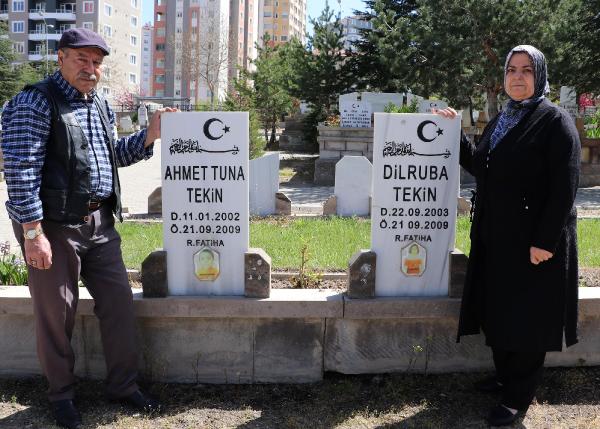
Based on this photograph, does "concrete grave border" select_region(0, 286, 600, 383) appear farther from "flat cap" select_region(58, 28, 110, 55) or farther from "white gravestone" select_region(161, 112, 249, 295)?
"flat cap" select_region(58, 28, 110, 55)

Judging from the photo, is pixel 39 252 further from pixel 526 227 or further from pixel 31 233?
pixel 526 227

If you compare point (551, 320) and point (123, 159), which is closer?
point (551, 320)

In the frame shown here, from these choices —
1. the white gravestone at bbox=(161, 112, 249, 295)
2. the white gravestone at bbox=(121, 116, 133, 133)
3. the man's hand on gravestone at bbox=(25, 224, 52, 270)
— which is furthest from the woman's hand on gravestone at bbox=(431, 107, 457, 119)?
the white gravestone at bbox=(121, 116, 133, 133)

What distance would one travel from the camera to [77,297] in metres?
3.69

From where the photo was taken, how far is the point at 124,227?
26.5ft

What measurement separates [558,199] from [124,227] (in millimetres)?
5807

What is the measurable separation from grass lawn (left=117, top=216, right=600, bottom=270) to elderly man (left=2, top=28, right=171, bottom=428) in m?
2.00

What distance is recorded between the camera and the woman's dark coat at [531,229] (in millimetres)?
3316

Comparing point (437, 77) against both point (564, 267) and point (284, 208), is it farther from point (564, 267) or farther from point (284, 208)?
point (564, 267)

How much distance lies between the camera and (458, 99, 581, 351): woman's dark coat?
3.32 meters

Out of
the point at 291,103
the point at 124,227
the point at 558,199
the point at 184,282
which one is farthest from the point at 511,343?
the point at 291,103

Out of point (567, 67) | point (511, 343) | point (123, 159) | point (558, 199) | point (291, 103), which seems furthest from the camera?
point (291, 103)

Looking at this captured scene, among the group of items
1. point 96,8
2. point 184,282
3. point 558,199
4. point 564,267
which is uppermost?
point 96,8

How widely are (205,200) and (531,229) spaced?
185cm
